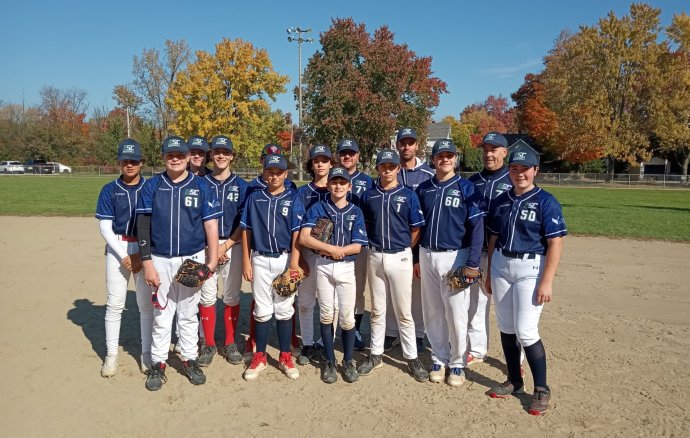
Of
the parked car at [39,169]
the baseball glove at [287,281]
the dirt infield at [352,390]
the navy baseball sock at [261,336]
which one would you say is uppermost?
the parked car at [39,169]

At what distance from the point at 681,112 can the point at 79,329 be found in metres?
42.2

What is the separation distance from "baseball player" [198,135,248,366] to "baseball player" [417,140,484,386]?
1929mm

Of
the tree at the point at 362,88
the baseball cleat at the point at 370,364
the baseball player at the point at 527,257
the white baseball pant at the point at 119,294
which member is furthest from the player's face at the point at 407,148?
the tree at the point at 362,88

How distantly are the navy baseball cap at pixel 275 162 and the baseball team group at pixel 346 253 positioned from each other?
0.01 metres

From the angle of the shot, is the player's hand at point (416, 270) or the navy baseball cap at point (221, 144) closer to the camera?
the player's hand at point (416, 270)

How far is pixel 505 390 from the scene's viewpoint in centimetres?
413

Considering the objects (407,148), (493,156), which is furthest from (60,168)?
(493,156)

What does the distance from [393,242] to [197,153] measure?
2384mm

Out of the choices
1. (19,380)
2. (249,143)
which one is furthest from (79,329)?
(249,143)

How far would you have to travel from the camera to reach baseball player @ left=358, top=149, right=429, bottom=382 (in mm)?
4375

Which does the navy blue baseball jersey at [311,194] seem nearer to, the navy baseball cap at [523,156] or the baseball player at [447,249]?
the baseball player at [447,249]

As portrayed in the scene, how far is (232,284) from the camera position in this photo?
5.12 m

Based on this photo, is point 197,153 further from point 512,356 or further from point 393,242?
point 512,356

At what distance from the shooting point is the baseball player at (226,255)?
4.89 meters
